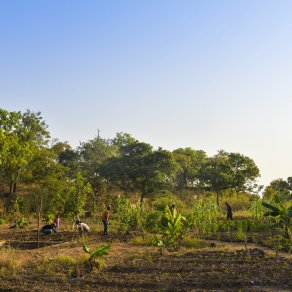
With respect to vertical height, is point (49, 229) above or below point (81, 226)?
below

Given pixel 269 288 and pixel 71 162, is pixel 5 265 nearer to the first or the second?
pixel 269 288

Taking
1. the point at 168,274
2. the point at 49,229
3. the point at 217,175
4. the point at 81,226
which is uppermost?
the point at 217,175

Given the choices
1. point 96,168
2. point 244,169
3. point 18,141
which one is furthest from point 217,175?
point 18,141

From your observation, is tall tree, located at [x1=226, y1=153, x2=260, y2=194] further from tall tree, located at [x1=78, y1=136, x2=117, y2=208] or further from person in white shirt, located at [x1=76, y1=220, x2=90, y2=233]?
person in white shirt, located at [x1=76, y1=220, x2=90, y2=233]

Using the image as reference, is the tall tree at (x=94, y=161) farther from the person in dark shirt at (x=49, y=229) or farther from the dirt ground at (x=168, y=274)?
the dirt ground at (x=168, y=274)

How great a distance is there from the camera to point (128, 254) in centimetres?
1258

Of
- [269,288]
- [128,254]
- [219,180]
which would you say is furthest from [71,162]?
[269,288]

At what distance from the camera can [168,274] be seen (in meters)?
9.30

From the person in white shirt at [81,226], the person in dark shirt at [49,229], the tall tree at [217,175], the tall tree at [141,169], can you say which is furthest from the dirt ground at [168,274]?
the tall tree at [217,175]

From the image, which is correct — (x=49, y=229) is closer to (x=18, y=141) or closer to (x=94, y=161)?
(x=18, y=141)

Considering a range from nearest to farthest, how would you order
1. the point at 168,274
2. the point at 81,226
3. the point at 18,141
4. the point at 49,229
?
the point at 168,274
the point at 81,226
the point at 49,229
the point at 18,141

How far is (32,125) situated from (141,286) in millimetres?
30520

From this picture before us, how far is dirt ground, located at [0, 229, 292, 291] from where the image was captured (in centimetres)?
819

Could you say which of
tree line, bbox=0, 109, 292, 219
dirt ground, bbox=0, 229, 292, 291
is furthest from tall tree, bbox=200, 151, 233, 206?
dirt ground, bbox=0, 229, 292, 291
